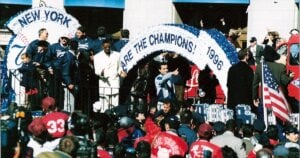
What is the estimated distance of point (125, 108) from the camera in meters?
21.5

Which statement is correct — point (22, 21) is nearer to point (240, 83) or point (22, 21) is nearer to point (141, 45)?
point (141, 45)

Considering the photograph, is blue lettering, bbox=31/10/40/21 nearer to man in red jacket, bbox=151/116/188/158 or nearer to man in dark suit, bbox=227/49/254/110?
man in dark suit, bbox=227/49/254/110

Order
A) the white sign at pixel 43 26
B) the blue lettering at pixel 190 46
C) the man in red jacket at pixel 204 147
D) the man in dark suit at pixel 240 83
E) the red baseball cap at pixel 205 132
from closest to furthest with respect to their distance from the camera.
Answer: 1. the man in red jacket at pixel 204 147
2. the red baseball cap at pixel 205 132
3. the man in dark suit at pixel 240 83
4. the blue lettering at pixel 190 46
5. the white sign at pixel 43 26

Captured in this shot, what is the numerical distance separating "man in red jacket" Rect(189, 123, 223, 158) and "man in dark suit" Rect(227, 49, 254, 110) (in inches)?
162

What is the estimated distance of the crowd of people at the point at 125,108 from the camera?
663 inches

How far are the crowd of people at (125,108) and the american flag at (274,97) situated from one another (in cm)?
19

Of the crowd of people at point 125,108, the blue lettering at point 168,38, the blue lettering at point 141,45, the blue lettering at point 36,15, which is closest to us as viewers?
the crowd of people at point 125,108

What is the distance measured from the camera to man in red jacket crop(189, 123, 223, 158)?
54.8ft

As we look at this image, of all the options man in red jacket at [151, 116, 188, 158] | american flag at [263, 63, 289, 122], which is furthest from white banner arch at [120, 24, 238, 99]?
man in red jacket at [151, 116, 188, 158]

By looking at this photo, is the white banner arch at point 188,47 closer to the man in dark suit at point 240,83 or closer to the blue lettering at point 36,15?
the man in dark suit at point 240,83

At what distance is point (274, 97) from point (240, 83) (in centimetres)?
96

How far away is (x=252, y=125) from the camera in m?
19.4

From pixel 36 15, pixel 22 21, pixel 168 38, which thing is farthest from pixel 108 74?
pixel 22 21

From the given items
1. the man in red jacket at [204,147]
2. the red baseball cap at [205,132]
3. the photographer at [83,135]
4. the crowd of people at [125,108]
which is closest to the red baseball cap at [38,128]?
the crowd of people at [125,108]
